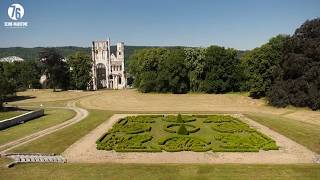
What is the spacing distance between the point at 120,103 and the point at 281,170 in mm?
53422

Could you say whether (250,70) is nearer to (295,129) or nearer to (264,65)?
(264,65)

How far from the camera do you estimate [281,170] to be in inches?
1118

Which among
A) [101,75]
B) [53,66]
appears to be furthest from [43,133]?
[101,75]

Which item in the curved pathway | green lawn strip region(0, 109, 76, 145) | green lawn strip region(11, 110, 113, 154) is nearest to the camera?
green lawn strip region(11, 110, 113, 154)

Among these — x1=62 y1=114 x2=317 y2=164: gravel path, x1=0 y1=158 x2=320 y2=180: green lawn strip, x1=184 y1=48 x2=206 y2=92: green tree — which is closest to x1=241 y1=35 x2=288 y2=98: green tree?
x1=184 y1=48 x2=206 y2=92: green tree

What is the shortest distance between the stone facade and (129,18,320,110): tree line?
1538 inches

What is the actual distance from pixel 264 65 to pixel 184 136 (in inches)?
1686

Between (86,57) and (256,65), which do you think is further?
(86,57)

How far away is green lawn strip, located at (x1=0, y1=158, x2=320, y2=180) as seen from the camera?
27047 millimetres

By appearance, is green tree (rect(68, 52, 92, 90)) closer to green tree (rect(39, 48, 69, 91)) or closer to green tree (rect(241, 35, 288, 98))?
green tree (rect(39, 48, 69, 91))

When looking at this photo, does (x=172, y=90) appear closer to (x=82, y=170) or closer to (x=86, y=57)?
(x=86, y=57)

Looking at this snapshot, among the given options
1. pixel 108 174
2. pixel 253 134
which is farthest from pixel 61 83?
pixel 108 174

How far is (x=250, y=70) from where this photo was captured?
80062 millimetres

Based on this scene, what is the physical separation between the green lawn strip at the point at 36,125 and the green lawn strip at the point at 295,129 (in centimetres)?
2953
